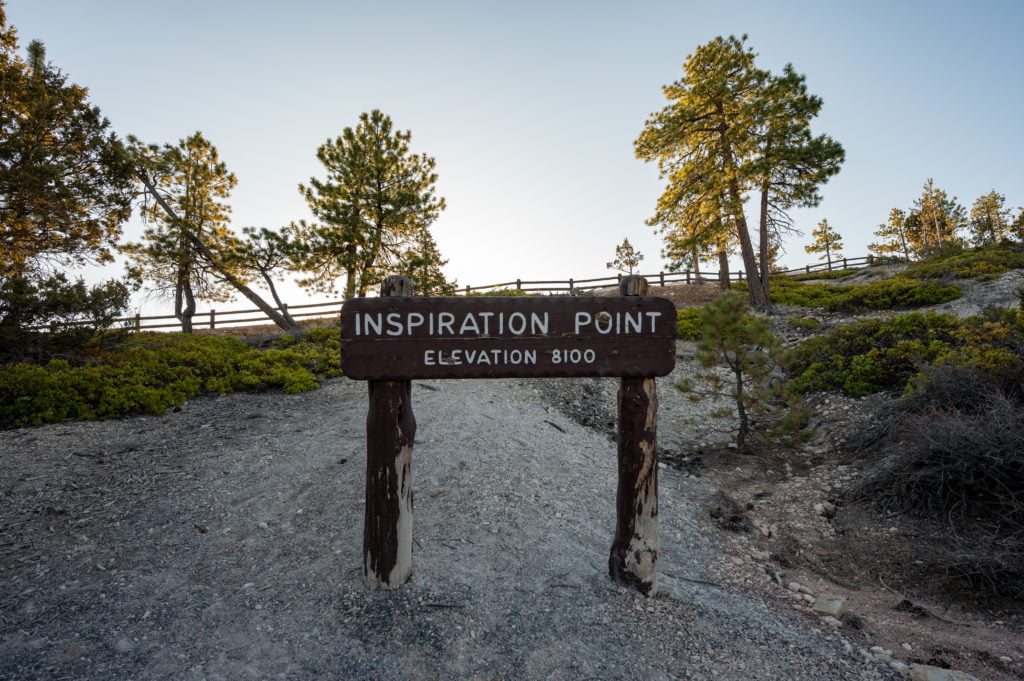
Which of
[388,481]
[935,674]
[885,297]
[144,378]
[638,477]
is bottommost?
[935,674]

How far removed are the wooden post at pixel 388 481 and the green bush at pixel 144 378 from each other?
6.81m

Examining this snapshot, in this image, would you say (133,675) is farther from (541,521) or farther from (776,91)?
(776,91)

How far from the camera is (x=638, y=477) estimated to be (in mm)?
3963

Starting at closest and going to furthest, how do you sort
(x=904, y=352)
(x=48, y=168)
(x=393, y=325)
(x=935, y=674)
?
(x=935, y=674) → (x=393, y=325) → (x=904, y=352) → (x=48, y=168)

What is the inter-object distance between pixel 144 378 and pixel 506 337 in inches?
351

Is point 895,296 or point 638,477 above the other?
point 895,296

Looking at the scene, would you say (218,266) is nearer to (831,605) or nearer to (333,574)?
(333,574)

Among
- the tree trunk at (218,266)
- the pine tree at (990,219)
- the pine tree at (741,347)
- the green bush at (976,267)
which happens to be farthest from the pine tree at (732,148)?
the pine tree at (990,219)

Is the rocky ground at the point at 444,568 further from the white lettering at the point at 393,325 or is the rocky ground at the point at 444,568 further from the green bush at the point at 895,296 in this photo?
the green bush at the point at 895,296

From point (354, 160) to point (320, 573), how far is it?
18781 mm

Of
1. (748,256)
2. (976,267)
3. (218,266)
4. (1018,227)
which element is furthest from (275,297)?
(1018,227)

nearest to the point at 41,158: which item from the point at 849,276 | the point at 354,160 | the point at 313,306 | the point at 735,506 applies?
the point at 354,160

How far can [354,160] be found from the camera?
19781 millimetres

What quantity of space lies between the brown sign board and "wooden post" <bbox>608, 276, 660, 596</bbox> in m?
0.17
